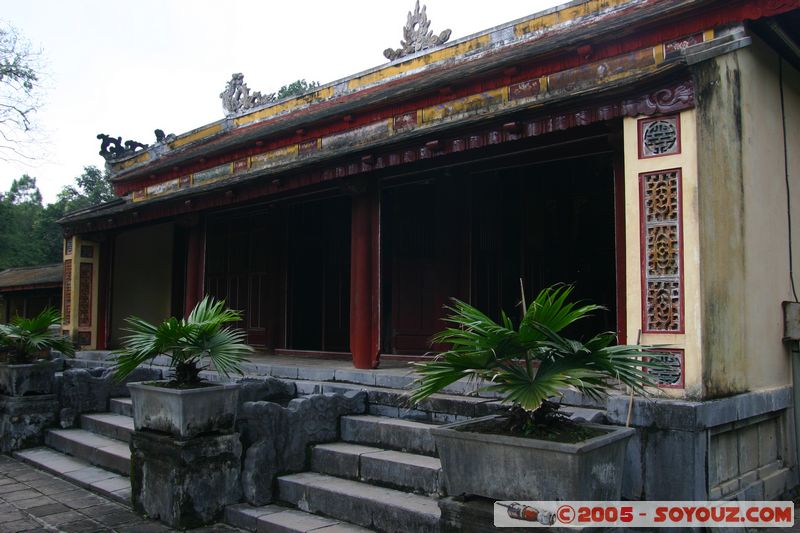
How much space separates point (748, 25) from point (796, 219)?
5.86 ft

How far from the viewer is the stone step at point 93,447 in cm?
678

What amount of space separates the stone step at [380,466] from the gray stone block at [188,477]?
0.70 m

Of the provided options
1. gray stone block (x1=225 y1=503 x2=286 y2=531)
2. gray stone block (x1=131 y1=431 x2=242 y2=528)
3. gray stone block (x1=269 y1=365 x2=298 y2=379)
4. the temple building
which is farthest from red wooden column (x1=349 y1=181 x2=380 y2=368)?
gray stone block (x1=225 y1=503 x2=286 y2=531)

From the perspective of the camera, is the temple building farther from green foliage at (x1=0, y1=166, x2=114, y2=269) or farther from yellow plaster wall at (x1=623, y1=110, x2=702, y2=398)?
green foliage at (x1=0, y1=166, x2=114, y2=269)

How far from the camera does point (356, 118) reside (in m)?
9.48

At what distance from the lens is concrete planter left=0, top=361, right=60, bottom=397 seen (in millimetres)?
8172

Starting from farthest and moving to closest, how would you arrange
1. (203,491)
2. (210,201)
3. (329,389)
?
(210,201), (329,389), (203,491)

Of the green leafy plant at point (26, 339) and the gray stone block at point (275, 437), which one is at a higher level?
the green leafy plant at point (26, 339)

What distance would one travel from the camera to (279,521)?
189 inches

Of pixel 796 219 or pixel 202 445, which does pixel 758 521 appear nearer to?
pixel 796 219

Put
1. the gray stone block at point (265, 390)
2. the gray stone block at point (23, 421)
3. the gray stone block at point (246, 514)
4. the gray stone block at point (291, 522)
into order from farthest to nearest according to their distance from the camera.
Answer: the gray stone block at point (23, 421) < the gray stone block at point (265, 390) < the gray stone block at point (246, 514) < the gray stone block at point (291, 522)

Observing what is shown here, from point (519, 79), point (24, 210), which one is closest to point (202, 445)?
point (519, 79)

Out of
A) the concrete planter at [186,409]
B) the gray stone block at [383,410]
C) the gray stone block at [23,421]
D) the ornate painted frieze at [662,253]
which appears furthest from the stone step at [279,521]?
the gray stone block at [23,421]

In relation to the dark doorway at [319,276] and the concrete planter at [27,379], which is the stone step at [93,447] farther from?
the dark doorway at [319,276]
